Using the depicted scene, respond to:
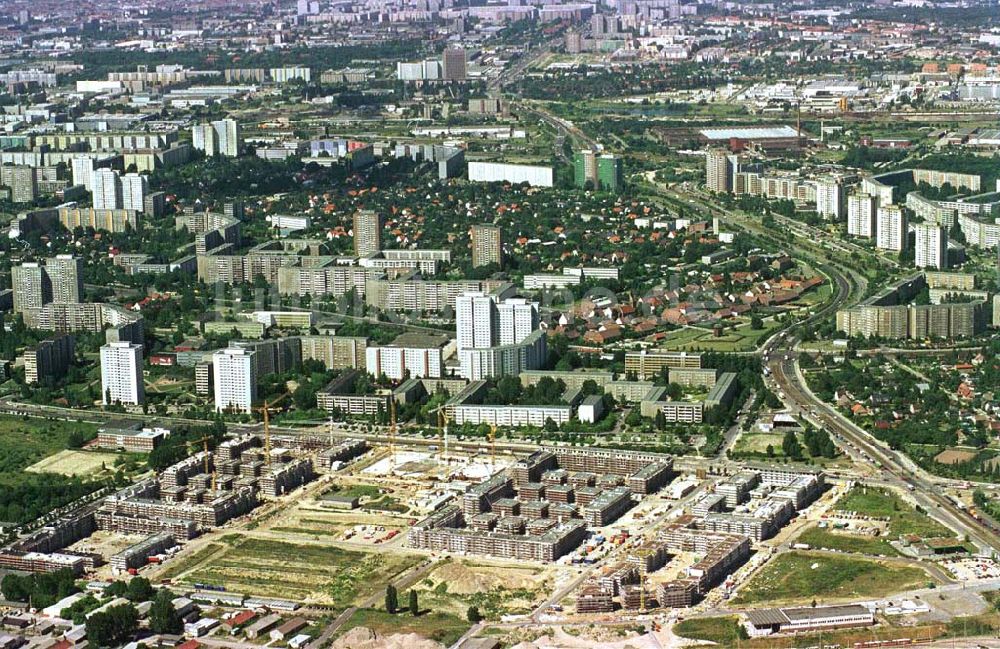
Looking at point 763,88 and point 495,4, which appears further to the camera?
point 495,4

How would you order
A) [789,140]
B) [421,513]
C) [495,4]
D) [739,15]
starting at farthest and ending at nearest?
[495,4]
[739,15]
[789,140]
[421,513]

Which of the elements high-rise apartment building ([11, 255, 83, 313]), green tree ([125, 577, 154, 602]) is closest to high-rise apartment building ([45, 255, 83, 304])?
high-rise apartment building ([11, 255, 83, 313])

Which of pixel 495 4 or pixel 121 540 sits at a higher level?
pixel 495 4

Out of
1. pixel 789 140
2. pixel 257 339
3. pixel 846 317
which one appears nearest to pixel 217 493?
pixel 257 339

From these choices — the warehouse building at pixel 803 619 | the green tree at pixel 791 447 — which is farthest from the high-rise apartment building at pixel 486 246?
the warehouse building at pixel 803 619

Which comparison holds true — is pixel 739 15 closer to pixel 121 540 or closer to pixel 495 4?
pixel 495 4

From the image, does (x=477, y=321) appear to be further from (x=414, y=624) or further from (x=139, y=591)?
(x=414, y=624)

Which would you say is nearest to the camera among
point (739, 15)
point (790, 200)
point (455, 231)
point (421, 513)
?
point (421, 513)
